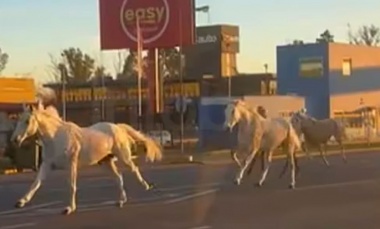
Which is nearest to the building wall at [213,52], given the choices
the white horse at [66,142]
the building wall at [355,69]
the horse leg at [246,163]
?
Answer: the building wall at [355,69]

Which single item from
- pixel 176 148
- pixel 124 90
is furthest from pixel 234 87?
pixel 176 148

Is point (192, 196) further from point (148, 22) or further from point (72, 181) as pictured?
point (148, 22)

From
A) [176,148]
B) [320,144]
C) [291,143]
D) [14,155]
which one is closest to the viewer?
[291,143]

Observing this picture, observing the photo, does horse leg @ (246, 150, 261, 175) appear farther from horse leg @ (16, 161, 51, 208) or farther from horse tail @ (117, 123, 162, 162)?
horse leg @ (16, 161, 51, 208)

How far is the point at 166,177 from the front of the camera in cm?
3075

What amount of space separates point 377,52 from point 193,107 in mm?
19186

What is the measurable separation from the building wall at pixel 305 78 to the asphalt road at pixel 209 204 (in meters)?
48.9

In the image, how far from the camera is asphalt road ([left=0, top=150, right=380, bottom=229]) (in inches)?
669

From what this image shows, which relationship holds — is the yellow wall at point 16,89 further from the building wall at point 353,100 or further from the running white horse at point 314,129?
the running white horse at point 314,129

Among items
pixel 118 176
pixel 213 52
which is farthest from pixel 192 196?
pixel 213 52

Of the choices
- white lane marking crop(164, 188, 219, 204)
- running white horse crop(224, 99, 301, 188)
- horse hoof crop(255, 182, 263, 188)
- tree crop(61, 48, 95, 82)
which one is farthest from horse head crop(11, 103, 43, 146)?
tree crop(61, 48, 95, 82)

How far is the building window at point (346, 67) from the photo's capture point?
80.6 m

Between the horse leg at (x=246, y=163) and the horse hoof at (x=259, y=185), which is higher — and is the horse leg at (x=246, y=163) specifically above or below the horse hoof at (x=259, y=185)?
above

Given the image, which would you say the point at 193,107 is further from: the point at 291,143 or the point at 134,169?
the point at 134,169
